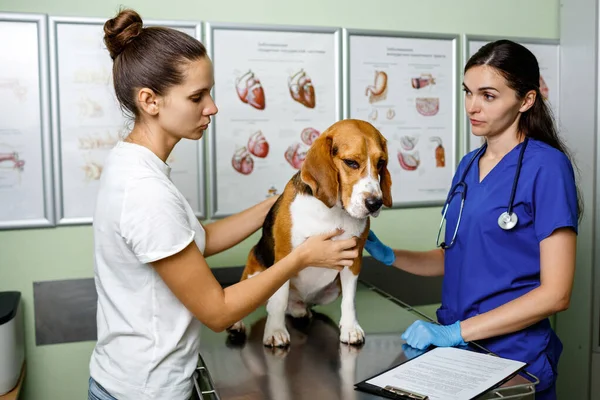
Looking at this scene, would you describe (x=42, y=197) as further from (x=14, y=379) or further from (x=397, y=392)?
(x=397, y=392)

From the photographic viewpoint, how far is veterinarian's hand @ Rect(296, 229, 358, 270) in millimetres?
1379

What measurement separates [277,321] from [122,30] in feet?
2.78

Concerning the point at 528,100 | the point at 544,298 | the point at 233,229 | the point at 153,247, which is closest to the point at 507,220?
the point at 544,298

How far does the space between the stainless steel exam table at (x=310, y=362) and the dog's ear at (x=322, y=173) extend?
1.35ft

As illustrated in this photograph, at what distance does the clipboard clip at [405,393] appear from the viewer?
1180mm

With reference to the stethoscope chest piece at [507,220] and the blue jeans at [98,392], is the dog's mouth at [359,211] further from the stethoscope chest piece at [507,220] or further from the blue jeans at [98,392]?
the blue jeans at [98,392]

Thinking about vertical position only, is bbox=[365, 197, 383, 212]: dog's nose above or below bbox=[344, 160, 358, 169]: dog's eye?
below

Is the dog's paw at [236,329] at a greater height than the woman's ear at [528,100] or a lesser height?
lesser

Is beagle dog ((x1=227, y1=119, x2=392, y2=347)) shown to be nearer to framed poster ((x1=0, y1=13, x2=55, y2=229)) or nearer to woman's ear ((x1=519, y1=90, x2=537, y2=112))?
woman's ear ((x1=519, y1=90, x2=537, y2=112))

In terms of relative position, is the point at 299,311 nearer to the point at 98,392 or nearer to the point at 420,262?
the point at 420,262

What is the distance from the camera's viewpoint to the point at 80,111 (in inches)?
80.1

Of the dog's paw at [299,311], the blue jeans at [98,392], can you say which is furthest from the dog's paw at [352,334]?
the blue jeans at [98,392]

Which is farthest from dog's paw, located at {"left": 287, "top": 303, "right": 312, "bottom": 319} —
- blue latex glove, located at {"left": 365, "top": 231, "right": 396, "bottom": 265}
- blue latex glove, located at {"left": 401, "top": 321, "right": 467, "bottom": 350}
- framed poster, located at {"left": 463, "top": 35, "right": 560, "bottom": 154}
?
framed poster, located at {"left": 463, "top": 35, "right": 560, "bottom": 154}

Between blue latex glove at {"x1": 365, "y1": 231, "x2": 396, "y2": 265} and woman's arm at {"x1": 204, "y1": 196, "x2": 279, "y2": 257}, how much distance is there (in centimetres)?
34
